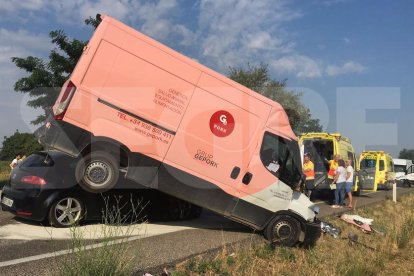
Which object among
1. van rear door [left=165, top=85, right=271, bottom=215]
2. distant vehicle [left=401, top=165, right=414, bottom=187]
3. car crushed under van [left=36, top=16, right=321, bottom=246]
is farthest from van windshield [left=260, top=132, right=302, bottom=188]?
distant vehicle [left=401, top=165, right=414, bottom=187]

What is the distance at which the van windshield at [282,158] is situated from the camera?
8.57 metres

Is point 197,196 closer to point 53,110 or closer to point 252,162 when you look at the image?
point 252,162

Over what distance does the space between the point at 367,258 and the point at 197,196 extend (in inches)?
122

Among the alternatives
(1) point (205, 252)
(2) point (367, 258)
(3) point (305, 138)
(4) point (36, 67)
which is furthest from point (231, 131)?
(4) point (36, 67)

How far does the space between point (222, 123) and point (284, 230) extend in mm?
2355

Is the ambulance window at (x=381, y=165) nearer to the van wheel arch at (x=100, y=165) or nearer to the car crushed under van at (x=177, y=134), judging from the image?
the car crushed under van at (x=177, y=134)

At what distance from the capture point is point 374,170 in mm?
23531

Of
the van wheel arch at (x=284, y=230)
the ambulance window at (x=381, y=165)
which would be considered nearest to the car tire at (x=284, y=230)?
the van wheel arch at (x=284, y=230)

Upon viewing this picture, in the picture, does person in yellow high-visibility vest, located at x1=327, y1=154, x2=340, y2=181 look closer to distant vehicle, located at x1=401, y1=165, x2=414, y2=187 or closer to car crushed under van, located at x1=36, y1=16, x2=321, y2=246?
car crushed under van, located at x1=36, y1=16, x2=321, y2=246

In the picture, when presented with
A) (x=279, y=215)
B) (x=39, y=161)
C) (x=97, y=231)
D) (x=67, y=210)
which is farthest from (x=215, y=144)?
(x=39, y=161)

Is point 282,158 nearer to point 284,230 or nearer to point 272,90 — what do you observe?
point 284,230

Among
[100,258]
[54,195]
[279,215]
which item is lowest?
[100,258]

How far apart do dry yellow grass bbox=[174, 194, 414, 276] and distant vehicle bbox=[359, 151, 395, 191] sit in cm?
1277

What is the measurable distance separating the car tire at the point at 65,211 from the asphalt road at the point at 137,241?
16 cm
